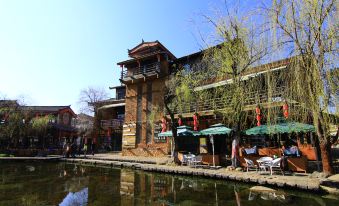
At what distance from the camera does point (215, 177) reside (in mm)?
11352

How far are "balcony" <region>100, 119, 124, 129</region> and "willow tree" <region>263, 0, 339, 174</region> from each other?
2361 centimetres

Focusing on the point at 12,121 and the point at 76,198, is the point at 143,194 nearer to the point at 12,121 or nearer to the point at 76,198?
the point at 76,198

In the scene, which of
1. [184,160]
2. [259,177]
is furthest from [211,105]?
[259,177]

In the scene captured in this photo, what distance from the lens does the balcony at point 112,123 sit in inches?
1171

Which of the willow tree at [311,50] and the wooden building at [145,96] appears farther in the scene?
the wooden building at [145,96]

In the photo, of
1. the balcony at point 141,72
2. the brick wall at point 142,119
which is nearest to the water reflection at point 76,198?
the brick wall at point 142,119

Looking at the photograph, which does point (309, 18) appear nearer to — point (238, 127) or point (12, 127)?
point (238, 127)

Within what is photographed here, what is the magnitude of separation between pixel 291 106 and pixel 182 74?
9147 mm

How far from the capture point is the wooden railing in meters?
23.3

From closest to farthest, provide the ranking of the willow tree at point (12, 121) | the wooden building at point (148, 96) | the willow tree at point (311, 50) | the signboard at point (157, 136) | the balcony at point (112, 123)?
the willow tree at point (311, 50) < the wooden building at point (148, 96) < the signboard at point (157, 136) < the willow tree at point (12, 121) < the balcony at point (112, 123)

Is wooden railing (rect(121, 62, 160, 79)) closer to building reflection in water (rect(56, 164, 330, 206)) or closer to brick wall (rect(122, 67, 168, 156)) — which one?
brick wall (rect(122, 67, 168, 156))

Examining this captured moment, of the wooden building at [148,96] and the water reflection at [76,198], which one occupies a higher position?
the wooden building at [148,96]

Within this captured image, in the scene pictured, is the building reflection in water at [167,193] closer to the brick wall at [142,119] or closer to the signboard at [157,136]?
the signboard at [157,136]

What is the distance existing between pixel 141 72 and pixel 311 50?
61.5 ft
